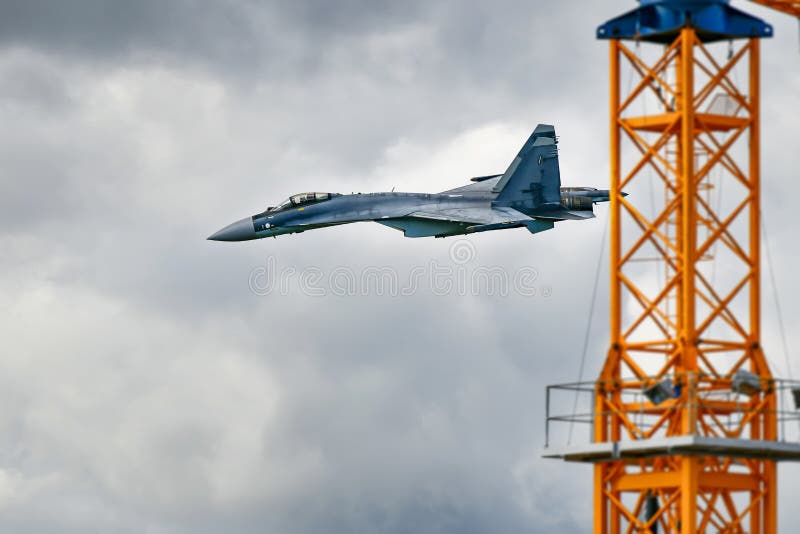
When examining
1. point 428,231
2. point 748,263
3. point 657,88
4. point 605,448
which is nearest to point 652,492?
point 605,448

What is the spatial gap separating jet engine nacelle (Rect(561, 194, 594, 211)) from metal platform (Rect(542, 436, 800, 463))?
55.6m

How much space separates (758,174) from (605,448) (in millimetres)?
10091

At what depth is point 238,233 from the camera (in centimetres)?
12006

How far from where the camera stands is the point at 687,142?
62844 millimetres

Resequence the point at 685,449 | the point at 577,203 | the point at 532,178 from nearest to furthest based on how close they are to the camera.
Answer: the point at 685,449
the point at 577,203
the point at 532,178

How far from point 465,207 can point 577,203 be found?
653cm

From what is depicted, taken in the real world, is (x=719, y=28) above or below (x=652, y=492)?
above

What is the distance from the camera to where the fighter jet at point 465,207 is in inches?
4616

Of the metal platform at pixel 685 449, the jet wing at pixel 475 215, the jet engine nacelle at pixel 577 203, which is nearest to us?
the metal platform at pixel 685 449

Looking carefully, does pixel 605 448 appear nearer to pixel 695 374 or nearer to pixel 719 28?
pixel 695 374

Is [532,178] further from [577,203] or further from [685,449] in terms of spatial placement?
[685,449]

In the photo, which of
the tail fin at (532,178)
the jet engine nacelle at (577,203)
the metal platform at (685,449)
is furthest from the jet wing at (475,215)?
the metal platform at (685,449)

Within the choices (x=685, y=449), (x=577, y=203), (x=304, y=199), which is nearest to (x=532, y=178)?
(x=577, y=203)

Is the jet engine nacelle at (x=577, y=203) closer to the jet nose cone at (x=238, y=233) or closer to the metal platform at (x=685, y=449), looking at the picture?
the jet nose cone at (x=238, y=233)
